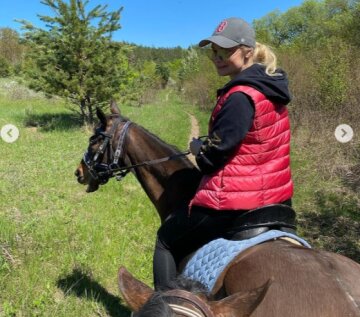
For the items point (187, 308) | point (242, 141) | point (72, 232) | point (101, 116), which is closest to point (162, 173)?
point (101, 116)

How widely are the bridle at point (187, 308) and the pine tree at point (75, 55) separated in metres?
15.3

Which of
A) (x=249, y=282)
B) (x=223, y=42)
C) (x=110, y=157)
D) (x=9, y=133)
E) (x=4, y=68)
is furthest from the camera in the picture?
(x=4, y=68)

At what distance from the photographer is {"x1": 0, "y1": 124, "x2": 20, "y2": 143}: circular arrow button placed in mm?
11781

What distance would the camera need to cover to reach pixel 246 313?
1.67 metres

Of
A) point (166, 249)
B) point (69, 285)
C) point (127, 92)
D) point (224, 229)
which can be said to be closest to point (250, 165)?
point (224, 229)

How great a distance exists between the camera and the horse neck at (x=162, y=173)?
364 cm

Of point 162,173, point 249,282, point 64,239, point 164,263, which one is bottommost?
point 64,239

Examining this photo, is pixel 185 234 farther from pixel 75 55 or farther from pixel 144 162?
pixel 75 55

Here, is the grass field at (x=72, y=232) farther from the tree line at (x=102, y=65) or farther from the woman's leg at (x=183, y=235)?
the tree line at (x=102, y=65)

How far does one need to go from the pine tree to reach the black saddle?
14.3m

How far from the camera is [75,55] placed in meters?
16.2

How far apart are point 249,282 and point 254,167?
2.50 ft

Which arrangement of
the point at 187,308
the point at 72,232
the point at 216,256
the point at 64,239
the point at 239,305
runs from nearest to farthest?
the point at 187,308 < the point at 239,305 < the point at 216,256 < the point at 64,239 < the point at 72,232

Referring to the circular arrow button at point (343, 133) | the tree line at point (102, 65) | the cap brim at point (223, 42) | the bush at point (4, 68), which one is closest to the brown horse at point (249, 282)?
the cap brim at point (223, 42)
